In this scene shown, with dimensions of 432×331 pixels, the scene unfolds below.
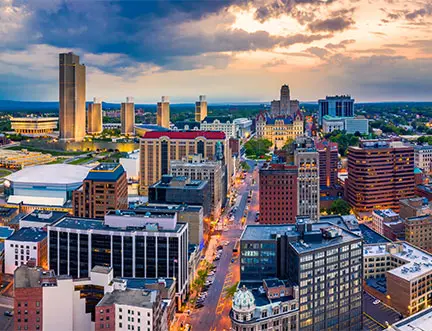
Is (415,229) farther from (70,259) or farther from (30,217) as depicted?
(30,217)

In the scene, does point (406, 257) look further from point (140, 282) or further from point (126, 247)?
point (126, 247)

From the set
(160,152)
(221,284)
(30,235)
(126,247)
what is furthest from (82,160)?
(126,247)

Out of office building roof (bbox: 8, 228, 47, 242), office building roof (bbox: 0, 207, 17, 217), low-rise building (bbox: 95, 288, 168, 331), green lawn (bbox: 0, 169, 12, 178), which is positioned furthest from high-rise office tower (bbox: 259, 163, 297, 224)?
green lawn (bbox: 0, 169, 12, 178)

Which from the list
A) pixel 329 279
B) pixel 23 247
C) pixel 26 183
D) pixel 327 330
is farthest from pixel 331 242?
pixel 26 183

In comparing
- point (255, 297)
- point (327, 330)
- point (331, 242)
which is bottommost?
point (327, 330)

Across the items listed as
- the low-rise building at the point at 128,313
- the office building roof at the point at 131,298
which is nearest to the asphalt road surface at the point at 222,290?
the office building roof at the point at 131,298
